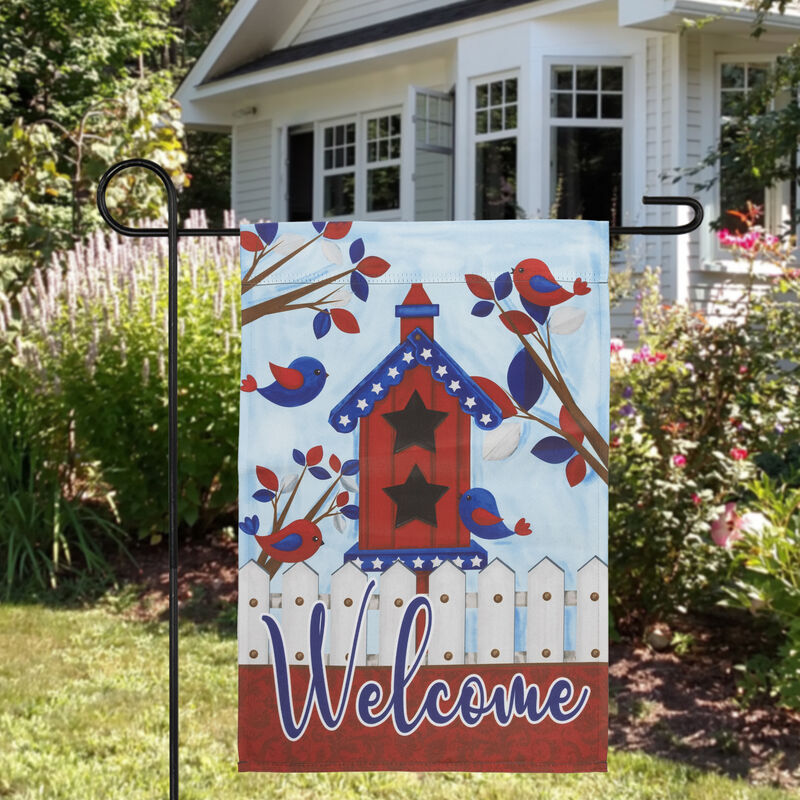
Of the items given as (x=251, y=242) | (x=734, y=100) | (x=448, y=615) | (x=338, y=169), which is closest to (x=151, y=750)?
(x=448, y=615)

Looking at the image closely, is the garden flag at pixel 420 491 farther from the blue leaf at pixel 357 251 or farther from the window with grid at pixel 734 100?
the window with grid at pixel 734 100

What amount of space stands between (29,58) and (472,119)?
374 inches

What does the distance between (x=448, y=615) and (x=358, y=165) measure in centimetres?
→ 1064

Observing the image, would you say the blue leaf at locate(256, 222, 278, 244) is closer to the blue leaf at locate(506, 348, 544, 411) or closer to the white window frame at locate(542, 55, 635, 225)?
the blue leaf at locate(506, 348, 544, 411)

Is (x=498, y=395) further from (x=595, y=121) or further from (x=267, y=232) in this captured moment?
(x=595, y=121)

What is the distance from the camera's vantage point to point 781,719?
408cm

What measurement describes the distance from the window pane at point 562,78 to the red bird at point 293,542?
8.36 m

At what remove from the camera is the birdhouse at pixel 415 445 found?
201 cm

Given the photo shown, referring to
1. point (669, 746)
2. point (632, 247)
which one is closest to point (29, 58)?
point (632, 247)

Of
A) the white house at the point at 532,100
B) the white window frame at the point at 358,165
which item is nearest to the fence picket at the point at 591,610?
the white house at the point at 532,100

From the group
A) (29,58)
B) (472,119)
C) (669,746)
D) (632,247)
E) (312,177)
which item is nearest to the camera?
(669,746)

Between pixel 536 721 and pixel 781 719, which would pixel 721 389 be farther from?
pixel 536 721

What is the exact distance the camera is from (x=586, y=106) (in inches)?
382

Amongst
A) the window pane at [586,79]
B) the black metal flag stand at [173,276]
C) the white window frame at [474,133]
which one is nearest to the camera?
the black metal flag stand at [173,276]
